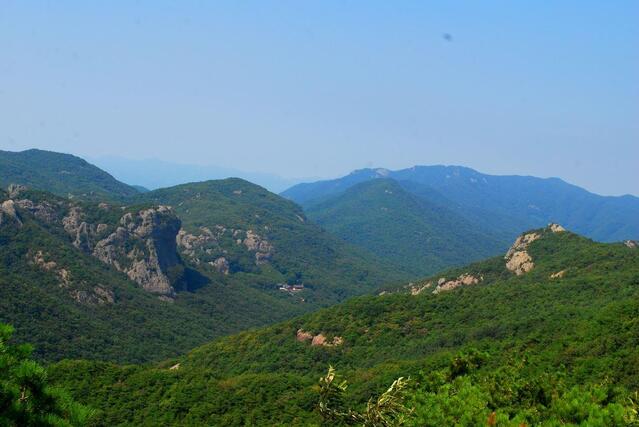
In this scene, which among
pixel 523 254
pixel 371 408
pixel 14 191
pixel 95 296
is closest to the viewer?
pixel 371 408

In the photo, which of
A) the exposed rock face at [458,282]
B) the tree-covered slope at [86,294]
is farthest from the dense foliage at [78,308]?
the exposed rock face at [458,282]

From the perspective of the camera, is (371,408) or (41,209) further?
(41,209)

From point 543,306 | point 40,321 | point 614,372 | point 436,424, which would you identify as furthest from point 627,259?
point 40,321

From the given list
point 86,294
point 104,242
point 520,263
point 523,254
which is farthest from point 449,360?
point 104,242

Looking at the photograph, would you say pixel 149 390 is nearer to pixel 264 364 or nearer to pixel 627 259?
pixel 264 364

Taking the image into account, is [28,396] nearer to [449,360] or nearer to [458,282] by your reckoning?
[449,360]

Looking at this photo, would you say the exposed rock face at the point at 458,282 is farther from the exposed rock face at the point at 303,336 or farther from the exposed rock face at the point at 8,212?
the exposed rock face at the point at 8,212

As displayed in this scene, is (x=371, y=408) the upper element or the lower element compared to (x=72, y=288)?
upper
